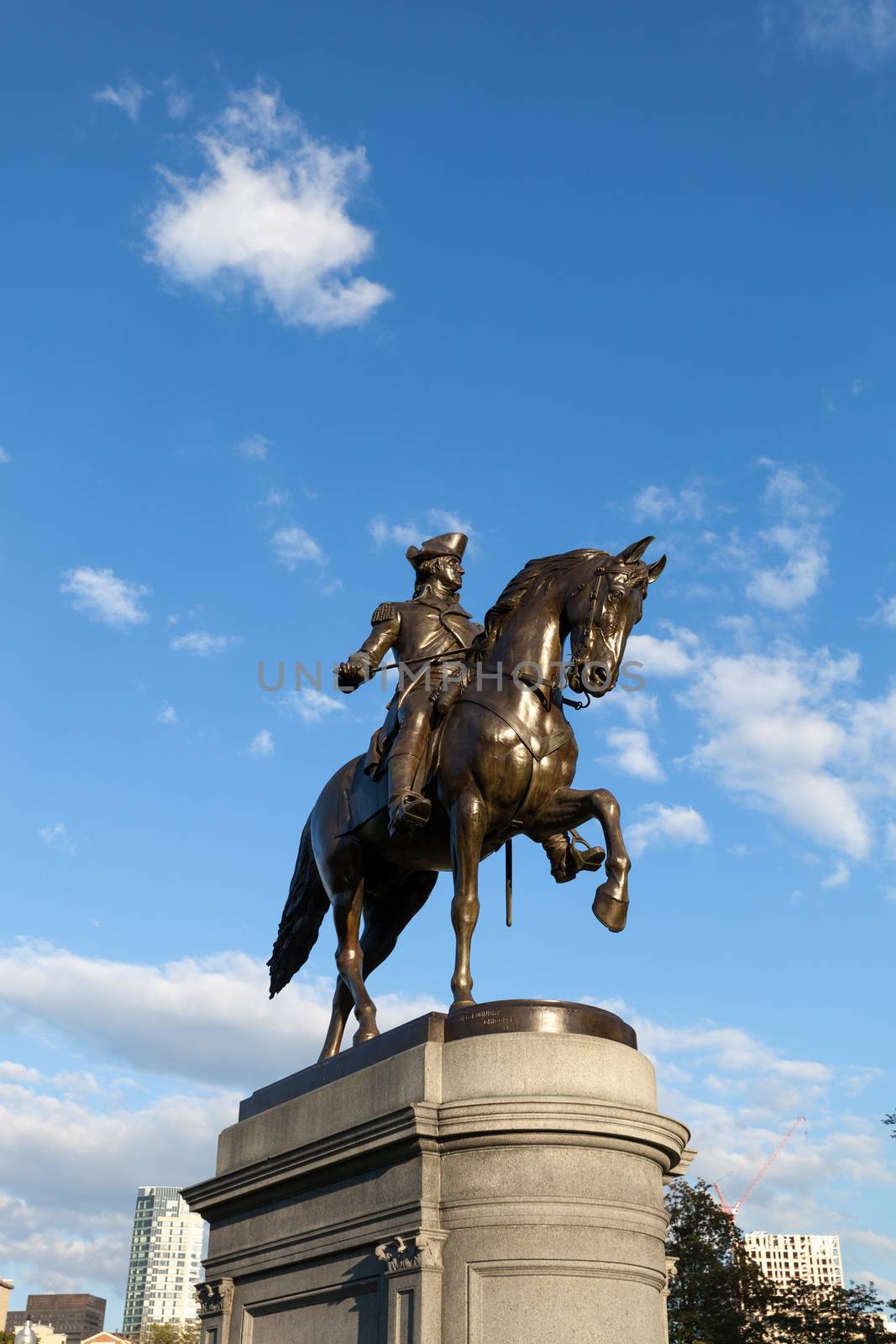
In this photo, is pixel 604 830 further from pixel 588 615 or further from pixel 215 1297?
pixel 215 1297

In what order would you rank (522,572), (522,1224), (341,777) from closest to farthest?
(522,1224) < (522,572) < (341,777)

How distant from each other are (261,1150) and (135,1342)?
291 ft

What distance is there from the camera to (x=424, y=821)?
11000mm

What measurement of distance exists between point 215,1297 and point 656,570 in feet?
22.7

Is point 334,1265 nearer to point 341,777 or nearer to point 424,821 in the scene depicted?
point 424,821

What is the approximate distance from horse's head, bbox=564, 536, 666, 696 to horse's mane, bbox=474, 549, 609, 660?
33 centimetres

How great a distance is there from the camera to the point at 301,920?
44.3ft

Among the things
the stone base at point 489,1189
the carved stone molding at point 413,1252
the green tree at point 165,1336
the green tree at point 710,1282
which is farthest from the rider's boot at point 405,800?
the green tree at point 165,1336

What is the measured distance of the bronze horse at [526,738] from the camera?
10.6 m

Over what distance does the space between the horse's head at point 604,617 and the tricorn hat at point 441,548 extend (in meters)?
2.36

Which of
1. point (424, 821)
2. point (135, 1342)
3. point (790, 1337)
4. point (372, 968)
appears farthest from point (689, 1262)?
point (135, 1342)

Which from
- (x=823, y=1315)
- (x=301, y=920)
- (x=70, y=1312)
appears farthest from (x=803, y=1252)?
(x=301, y=920)

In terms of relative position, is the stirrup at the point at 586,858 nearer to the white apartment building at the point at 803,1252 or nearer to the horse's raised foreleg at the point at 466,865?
the horse's raised foreleg at the point at 466,865

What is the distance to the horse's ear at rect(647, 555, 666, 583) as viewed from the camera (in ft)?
36.6
